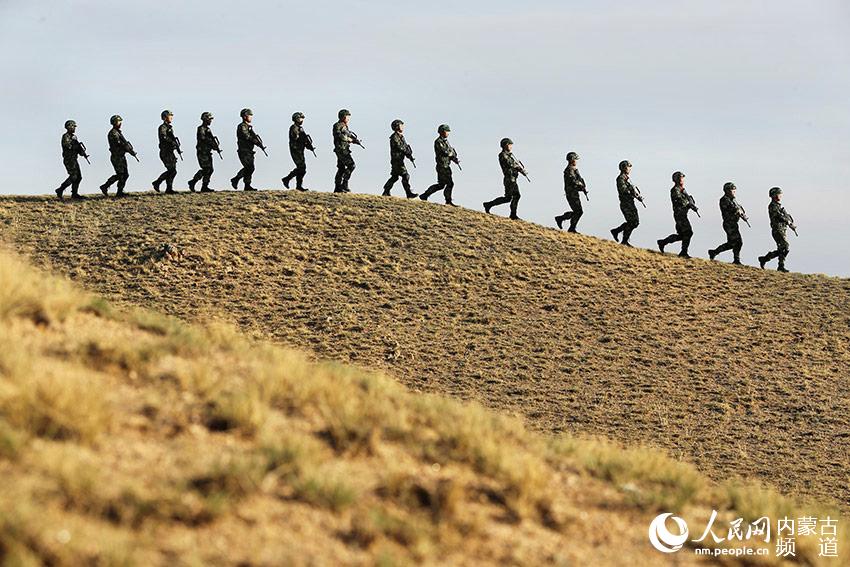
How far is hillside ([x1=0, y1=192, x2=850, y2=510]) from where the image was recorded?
1855 cm

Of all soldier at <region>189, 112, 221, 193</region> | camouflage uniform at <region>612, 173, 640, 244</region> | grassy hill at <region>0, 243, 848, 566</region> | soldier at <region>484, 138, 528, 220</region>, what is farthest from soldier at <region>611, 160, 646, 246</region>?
grassy hill at <region>0, 243, 848, 566</region>

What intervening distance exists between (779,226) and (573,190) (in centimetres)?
597

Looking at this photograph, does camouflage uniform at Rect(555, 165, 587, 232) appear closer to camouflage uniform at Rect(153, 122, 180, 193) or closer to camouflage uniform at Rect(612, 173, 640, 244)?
camouflage uniform at Rect(612, 173, 640, 244)

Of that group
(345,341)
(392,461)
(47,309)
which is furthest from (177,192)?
(392,461)

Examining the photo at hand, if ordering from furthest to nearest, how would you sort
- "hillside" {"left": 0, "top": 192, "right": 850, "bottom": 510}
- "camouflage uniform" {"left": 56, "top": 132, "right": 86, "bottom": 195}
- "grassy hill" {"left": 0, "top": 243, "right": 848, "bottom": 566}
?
1. "camouflage uniform" {"left": 56, "top": 132, "right": 86, "bottom": 195}
2. "hillside" {"left": 0, "top": 192, "right": 850, "bottom": 510}
3. "grassy hill" {"left": 0, "top": 243, "right": 848, "bottom": 566}

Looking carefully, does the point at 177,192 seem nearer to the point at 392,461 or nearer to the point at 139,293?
the point at 139,293

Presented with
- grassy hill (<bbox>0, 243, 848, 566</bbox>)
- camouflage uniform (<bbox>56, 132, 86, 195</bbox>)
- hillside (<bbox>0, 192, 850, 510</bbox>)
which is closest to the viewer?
grassy hill (<bbox>0, 243, 848, 566</bbox>)

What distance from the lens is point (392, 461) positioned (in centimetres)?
805

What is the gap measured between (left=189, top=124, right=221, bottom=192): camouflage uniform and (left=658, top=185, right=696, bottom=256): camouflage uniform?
13.0m

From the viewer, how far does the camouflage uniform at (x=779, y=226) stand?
93.6 feet

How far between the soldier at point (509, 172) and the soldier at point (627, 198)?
8.94ft

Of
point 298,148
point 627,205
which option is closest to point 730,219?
point 627,205

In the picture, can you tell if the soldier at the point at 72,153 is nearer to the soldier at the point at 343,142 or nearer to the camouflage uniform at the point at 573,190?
the soldier at the point at 343,142

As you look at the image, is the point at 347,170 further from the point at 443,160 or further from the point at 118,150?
the point at 118,150
